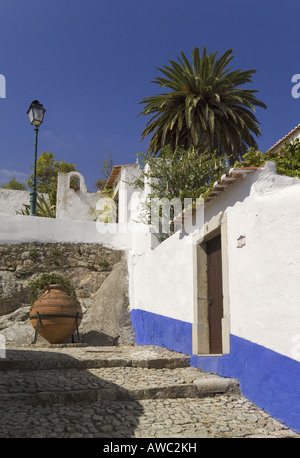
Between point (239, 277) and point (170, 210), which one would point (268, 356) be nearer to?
point (239, 277)

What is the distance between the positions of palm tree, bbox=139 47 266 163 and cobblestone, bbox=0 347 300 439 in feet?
28.2

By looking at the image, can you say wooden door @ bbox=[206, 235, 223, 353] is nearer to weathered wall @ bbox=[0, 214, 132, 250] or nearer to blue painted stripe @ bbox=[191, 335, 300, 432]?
blue painted stripe @ bbox=[191, 335, 300, 432]

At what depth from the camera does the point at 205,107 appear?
12.6 m

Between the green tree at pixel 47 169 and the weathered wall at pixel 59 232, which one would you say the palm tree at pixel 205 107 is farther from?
the green tree at pixel 47 169

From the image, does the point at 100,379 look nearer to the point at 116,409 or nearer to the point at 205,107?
the point at 116,409

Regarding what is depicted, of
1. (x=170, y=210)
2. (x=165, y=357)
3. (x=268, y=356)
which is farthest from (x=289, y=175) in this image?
(x=170, y=210)

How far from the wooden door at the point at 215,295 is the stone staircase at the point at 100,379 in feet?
1.82

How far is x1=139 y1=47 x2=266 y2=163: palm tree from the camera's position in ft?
41.5

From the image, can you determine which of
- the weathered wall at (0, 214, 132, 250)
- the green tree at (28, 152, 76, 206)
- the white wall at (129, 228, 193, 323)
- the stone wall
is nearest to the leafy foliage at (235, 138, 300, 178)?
the white wall at (129, 228, 193, 323)

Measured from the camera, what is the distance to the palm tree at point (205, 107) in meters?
12.6

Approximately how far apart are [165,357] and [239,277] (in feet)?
6.83

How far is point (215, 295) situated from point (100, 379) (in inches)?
81.5

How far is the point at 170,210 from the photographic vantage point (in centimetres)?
923

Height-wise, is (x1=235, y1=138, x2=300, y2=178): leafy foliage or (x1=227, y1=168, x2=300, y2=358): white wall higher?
(x1=235, y1=138, x2=300, y2=178): leafy foliage
